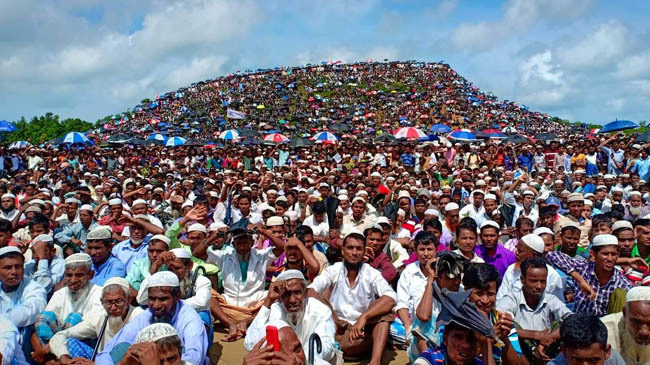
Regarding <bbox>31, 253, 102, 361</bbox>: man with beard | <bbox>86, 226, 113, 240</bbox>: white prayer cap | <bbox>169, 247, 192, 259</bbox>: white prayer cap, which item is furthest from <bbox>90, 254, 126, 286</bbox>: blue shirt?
<bbox>169, 247, 192, 259</bbox>: white prayer cap

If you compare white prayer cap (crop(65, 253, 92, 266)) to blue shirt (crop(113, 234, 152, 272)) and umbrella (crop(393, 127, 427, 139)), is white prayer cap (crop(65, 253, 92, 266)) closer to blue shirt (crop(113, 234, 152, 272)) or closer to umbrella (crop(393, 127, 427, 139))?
blue shirt (crop(113, 234, 152, 272))

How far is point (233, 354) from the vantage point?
16.0 ft

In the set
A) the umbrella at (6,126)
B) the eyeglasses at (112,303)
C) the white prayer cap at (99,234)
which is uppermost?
the umbrella at (6,126)

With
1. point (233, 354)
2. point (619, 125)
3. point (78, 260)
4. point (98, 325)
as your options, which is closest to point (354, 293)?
point (233, 354)

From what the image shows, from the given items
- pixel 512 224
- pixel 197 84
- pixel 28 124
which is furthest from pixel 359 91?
pixel 512 224

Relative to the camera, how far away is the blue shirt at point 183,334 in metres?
3.31

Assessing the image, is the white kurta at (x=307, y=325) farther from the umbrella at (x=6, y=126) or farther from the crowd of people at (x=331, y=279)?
the umbrella at (x=6, y=126)

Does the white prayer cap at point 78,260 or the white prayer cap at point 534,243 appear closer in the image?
the white prayer cap at point 78,260

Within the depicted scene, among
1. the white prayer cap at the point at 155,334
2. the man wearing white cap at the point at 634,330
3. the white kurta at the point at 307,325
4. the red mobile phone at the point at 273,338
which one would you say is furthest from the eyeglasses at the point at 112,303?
the man wearing white cap at the point at 634,330

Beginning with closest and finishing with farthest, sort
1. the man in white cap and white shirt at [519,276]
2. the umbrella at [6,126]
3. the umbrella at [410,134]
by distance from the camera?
the man in white cap and white shirt at [519,276] < the umbrella at [6,126] < the umbrella at [410,134]

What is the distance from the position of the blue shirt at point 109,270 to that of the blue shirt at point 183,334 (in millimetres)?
1777

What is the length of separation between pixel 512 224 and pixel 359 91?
1609 inches

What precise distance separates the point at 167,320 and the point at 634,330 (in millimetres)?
3109

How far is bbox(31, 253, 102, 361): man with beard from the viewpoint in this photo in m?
4.00
